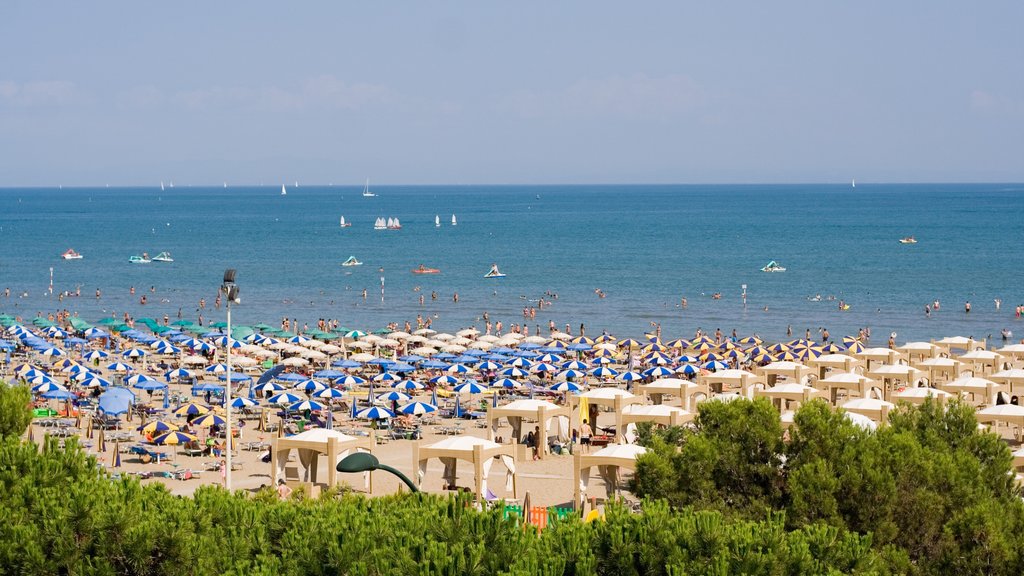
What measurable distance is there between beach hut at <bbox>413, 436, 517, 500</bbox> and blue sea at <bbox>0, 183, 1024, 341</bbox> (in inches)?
1304

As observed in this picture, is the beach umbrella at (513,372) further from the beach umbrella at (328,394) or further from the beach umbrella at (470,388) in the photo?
the beach umbrella at (328,394)

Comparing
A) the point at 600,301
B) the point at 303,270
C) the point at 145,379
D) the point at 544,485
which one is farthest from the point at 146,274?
the point at 544,485

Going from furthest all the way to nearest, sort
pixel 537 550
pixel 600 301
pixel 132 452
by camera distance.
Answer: pixel 600 301 → pixel 132 452 → pixel 537 550

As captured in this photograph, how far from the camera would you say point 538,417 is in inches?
1094

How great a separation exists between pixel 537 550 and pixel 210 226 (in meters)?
153

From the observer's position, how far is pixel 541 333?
55844 mm

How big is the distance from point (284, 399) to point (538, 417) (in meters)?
7.66

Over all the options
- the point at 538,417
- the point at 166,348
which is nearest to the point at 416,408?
the point at 538,417

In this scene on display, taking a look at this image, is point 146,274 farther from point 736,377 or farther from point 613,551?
point 613,551

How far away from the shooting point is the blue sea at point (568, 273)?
2469 inches

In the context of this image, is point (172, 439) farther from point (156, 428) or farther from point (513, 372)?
point (513, 372)

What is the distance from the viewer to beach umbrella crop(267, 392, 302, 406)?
31.9m

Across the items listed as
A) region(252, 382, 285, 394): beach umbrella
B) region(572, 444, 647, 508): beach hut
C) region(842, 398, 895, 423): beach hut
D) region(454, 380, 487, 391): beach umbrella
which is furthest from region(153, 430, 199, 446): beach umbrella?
region(842, 398, 895, 423): beach hut

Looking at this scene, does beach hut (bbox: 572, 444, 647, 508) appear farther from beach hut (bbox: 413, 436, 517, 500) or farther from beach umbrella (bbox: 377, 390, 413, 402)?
beach umbrella (bbox: 377, 390, 413, 402)
